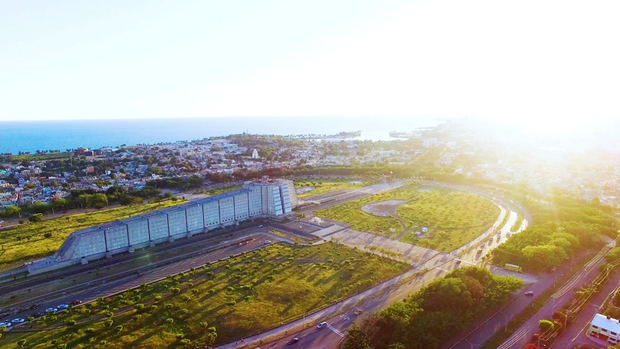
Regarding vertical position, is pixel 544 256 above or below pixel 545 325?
above

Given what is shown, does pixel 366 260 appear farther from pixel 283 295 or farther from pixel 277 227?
pixel 277 227

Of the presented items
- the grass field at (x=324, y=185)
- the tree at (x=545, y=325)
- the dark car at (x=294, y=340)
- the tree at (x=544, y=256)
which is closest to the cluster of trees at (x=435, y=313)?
the tree at (x=545, y=325)

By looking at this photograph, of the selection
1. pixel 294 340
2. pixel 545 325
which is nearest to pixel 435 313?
pixel 545 325

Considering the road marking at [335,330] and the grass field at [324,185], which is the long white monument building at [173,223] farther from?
the road marking at [335,330]

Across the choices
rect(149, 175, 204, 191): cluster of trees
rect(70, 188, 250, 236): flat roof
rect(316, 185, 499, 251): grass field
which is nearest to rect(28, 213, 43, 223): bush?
rect(70, 188, 250, 236): flat roof

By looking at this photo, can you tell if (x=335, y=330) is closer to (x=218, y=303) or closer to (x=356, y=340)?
(x=356, y=340)

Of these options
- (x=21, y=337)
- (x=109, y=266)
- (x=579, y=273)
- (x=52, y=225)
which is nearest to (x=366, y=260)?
(x=579, y=273)
